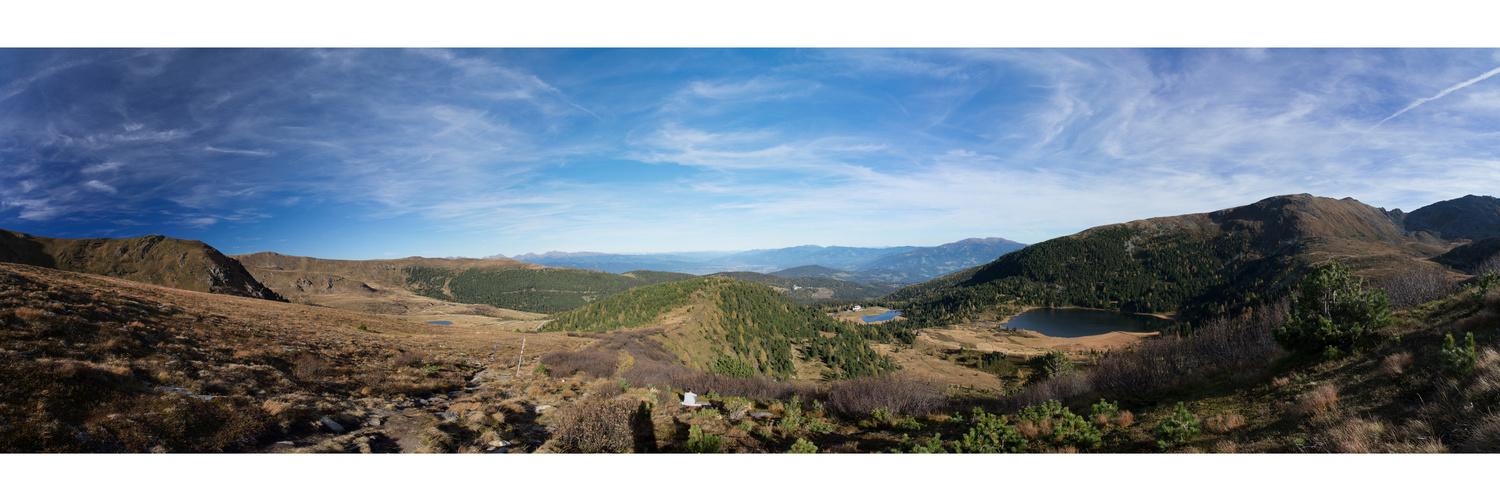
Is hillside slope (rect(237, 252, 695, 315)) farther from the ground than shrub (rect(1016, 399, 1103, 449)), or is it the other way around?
shrub (rect(1016, 399, 1103, 449))

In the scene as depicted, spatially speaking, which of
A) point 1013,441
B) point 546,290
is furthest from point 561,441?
point 546,290

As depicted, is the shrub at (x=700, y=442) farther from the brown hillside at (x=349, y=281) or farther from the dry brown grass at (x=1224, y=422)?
the brown hillside at (x=349, y=281)

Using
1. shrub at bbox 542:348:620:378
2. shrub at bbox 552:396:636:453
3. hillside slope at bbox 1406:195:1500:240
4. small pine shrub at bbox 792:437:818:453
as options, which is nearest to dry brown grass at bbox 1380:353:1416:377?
small pine shrub at bbox 792:437:818:453

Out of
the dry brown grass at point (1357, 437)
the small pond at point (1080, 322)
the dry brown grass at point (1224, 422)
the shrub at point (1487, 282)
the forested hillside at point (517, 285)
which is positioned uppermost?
the shrub at point (1487, 282)

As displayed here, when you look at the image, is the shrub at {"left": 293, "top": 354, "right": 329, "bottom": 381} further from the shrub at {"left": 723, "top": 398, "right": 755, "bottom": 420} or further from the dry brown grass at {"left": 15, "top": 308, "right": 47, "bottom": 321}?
the shrub at {"left": 723, "top": 398, "right": 755, "bottom": 420}

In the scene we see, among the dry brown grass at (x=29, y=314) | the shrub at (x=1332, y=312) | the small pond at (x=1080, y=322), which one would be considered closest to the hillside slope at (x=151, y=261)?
the dry brown grass at (x=29, y=314)

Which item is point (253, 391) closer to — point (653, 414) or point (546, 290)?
point (653, 414)
